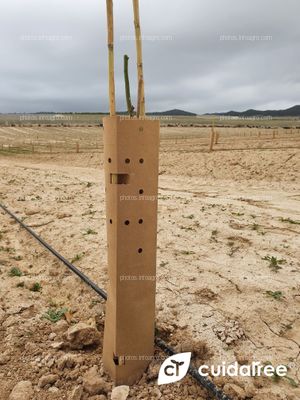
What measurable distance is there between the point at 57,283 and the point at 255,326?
2226mm

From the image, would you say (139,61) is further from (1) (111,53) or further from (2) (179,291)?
(2) (179,291)

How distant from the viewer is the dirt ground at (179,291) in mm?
2482

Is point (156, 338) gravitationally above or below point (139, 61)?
below

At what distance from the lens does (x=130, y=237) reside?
2129 mm

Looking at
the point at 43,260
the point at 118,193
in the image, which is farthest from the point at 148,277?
the point at 43,260

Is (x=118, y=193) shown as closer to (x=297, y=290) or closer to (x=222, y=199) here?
(x=297, y=290)

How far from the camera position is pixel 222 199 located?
355 inches

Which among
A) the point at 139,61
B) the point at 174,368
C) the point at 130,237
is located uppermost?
the point at 139,61

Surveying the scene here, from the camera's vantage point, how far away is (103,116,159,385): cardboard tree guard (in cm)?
203

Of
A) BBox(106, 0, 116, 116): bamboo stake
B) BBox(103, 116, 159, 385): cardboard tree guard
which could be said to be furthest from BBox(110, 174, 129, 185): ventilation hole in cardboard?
BBox(106, 0, 116, 116): bamboo stake

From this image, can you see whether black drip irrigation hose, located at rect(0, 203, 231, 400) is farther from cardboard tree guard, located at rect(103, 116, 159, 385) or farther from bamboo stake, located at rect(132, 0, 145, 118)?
bamboo stake, located at rect(132, 0, 145, 118)

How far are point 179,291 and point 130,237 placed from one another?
177 cm

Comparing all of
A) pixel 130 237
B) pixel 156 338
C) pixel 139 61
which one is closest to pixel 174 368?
pixel 156 338

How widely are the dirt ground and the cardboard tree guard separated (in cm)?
26
